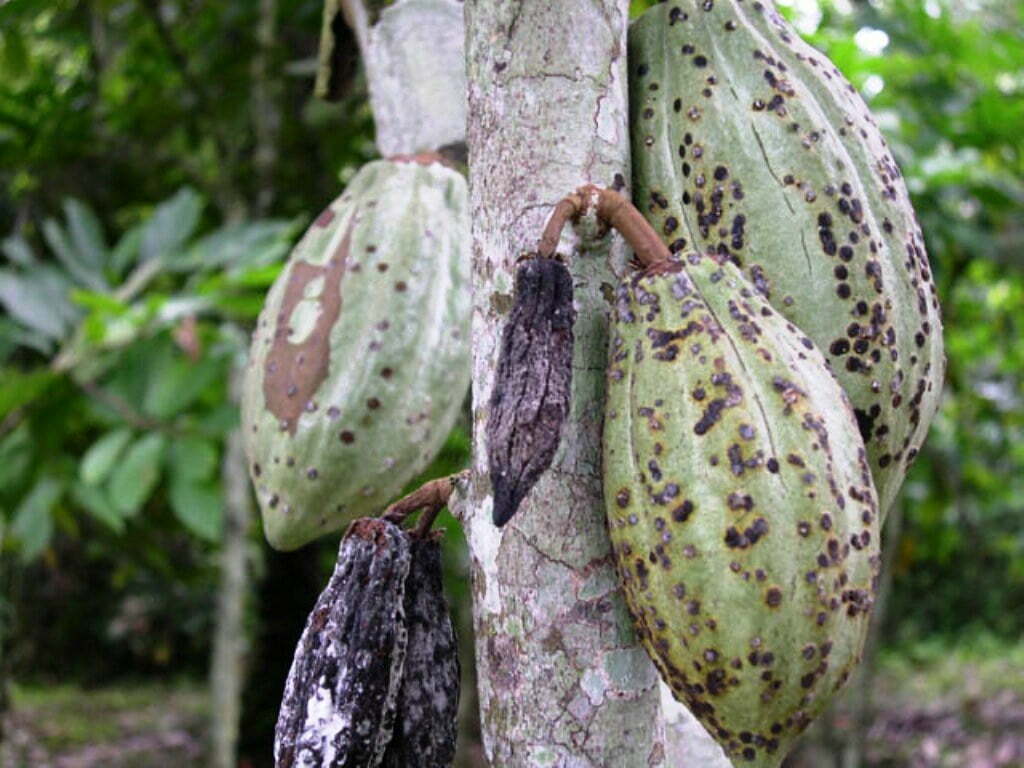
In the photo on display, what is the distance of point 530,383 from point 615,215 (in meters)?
0.14

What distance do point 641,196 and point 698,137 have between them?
2.5 inches

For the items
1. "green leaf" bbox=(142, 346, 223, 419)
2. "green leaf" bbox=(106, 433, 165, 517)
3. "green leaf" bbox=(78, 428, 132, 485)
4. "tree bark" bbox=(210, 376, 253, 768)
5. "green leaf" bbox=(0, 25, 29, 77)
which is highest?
"green leaf" bbox=(0, 25, 29, 77)

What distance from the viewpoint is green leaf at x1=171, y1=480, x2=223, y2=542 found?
7.48 feet

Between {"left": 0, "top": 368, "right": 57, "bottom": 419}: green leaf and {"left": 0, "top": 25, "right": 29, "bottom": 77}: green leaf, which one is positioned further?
{"left": 0, "top": 25, "right": 29, "bottom": 77}: green leaf

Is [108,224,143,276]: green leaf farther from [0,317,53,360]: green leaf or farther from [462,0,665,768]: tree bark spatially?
[462,0,665,768]: tree bark

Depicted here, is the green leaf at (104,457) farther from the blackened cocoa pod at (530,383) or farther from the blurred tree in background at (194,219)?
the blackened cocoa pod at (530,383)

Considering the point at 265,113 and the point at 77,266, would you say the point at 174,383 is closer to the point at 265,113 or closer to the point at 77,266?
the point at 77,266

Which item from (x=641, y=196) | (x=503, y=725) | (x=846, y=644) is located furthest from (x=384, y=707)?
(x=641, y=196)

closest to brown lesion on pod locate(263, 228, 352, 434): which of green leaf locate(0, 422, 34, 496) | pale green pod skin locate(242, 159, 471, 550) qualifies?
pale green pod skin locate(242, 159, 471, 550)

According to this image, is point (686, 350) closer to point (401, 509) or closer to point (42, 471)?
point (401, 509)

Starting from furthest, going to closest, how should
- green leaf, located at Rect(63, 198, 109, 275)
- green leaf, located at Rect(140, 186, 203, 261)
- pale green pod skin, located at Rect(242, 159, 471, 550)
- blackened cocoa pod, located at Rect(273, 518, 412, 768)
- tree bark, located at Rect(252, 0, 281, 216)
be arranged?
tree bark, located at Rect(252, 0, 281, 216)
green leaf, located at Rect(63, 198, 109, 275)
green leaf, located at Rect(140, 186, 203, 261)
pale green pod skin, located at Rect(242, 159, 471, 550)
blackened cocoa pod, located at Rect(273, 518, 412, 768)

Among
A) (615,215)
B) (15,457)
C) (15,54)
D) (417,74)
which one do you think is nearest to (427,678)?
(615,215)

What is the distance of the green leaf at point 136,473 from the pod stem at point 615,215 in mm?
1681

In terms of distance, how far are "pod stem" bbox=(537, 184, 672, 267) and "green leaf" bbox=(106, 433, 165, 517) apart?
5.51ft
